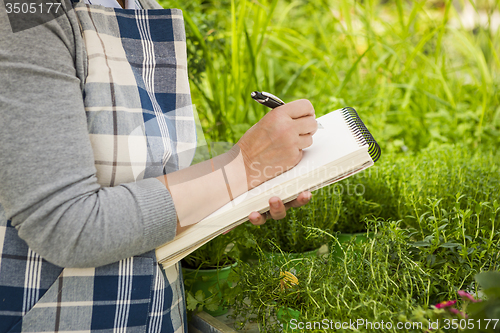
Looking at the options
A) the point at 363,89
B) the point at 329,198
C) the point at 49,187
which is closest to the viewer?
the point at 49,187

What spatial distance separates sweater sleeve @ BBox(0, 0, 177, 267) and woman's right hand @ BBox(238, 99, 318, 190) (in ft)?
0.79

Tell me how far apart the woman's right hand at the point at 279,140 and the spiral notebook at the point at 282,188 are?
26 mm

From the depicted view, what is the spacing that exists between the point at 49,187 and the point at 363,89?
5.95 ft

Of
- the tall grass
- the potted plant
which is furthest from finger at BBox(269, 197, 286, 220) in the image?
the tall grass

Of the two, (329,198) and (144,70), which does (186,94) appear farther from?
(329,198)

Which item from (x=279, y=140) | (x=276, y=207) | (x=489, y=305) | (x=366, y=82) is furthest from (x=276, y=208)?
(x=366, y=82)

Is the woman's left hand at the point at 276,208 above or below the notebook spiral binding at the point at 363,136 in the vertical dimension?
below

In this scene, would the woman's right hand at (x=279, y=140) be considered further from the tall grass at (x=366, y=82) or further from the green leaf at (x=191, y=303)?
the tall grass at (x=366, y=82)

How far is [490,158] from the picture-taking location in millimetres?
1340

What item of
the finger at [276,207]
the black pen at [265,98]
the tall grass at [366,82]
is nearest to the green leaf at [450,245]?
the finger at [276,207]

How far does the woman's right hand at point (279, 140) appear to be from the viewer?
71 centimetres

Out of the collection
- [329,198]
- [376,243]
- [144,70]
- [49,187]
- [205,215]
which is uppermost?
[144,70]

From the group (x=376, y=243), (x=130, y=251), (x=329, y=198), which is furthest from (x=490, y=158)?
(x=130, y=251)

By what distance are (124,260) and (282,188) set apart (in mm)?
313
